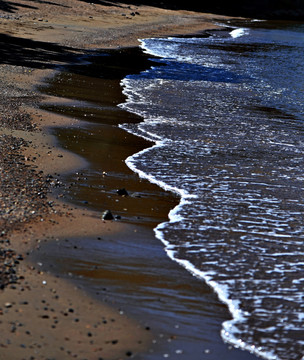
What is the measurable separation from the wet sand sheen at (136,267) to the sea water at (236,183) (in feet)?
0.63

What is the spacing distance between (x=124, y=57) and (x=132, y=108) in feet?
34.4

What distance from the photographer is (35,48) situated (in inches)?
973

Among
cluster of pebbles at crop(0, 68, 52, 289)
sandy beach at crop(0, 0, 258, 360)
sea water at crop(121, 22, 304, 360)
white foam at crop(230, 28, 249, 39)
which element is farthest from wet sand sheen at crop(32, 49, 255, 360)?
white foam at crop(230, 28, 249, 39)

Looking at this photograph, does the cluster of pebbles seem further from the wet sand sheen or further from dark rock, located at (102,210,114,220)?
dark rock, located at (102,210,114,220)

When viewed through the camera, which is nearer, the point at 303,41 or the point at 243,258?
the point at 243,258

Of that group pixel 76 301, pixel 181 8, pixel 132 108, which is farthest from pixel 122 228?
pixel 181 8

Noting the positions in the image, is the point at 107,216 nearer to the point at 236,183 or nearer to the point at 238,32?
the point at 236,183

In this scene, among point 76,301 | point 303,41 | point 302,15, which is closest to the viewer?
point 76,301

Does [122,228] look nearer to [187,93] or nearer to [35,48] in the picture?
[187,93]

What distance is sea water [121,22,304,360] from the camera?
6.41m

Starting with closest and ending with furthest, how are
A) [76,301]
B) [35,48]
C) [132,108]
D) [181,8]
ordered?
[76,301], [132,108], [35,48], [181,8]

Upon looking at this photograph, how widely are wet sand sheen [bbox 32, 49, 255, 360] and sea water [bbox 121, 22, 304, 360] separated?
0.19m

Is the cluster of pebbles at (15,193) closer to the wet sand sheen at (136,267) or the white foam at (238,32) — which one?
the wet sand sheen at (136,267)

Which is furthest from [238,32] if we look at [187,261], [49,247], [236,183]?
[49,247]
